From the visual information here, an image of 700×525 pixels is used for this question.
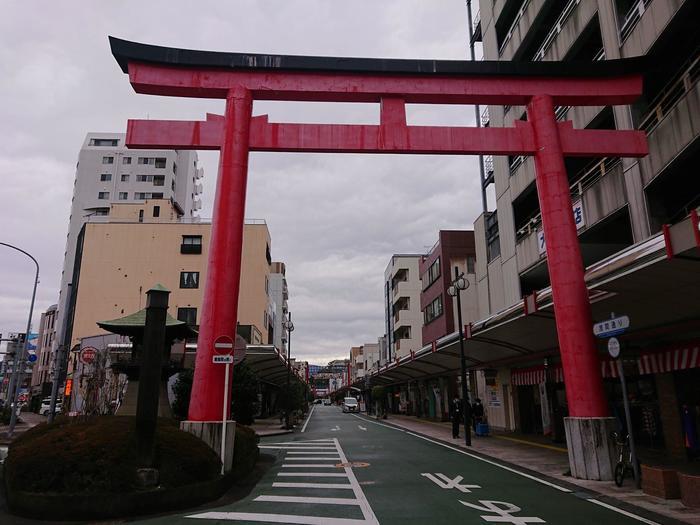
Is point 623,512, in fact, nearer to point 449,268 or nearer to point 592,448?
point 592,448

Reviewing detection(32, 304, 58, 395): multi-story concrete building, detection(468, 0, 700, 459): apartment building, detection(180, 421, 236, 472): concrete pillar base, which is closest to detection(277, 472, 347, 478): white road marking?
detection(180, 421, 236, 472): concrete pillar base

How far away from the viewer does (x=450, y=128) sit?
13.9m

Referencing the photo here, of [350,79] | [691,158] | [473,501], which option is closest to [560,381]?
[691,158]

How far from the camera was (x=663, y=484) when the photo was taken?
8969 millimetres

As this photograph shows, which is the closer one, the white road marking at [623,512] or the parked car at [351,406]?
the white road marking at [623,512]

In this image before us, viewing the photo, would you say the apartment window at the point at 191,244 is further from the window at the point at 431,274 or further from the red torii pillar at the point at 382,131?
the red torii pillar at the point at 382,131

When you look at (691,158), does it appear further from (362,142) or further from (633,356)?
(362,142)

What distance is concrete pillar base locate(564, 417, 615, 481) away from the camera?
11062 mm

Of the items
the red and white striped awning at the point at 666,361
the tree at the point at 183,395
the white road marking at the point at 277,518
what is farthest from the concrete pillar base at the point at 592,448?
the tree at the point at 183,395

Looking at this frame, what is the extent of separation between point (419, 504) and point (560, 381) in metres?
14.5

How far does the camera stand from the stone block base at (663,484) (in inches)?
352

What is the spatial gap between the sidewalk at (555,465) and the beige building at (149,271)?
27058 millimetres

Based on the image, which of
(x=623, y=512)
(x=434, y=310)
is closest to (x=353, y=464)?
(x=623, y=512)

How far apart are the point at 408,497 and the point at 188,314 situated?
3922 centimetres
